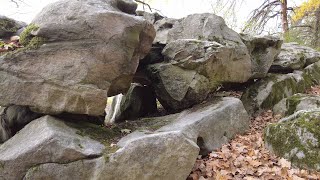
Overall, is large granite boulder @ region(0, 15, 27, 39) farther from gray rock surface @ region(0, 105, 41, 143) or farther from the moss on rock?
gray rock surface @ region(0, 105, 41, 143)

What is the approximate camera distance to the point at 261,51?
8.48 metres

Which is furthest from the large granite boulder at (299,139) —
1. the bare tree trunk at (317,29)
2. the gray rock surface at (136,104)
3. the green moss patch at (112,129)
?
the bare tree trunk at (317,29)

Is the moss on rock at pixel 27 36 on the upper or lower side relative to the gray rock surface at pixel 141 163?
upper

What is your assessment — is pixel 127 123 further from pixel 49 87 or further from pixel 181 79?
pixel 49 87

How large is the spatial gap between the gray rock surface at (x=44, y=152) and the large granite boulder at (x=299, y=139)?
9.53ft

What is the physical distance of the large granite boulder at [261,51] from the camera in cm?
820

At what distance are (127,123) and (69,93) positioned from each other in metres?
1.77

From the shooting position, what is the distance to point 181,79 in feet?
Answer: 20.7

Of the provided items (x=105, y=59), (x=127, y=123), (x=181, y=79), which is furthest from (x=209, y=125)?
(x=105, y=59)

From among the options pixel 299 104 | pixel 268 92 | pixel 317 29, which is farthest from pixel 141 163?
pixel 317 29

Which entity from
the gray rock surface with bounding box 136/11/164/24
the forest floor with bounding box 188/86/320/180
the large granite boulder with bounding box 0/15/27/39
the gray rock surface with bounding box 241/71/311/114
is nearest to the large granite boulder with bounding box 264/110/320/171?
the forest floor with bounding box 188/86/320/180

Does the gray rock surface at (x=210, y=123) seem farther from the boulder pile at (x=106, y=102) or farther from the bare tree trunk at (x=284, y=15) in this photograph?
the bare tree trunk at (x=284, y=15)

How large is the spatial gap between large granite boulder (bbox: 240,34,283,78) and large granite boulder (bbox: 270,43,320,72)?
86 centimetres

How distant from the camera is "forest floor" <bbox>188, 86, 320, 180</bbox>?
4.34 m
